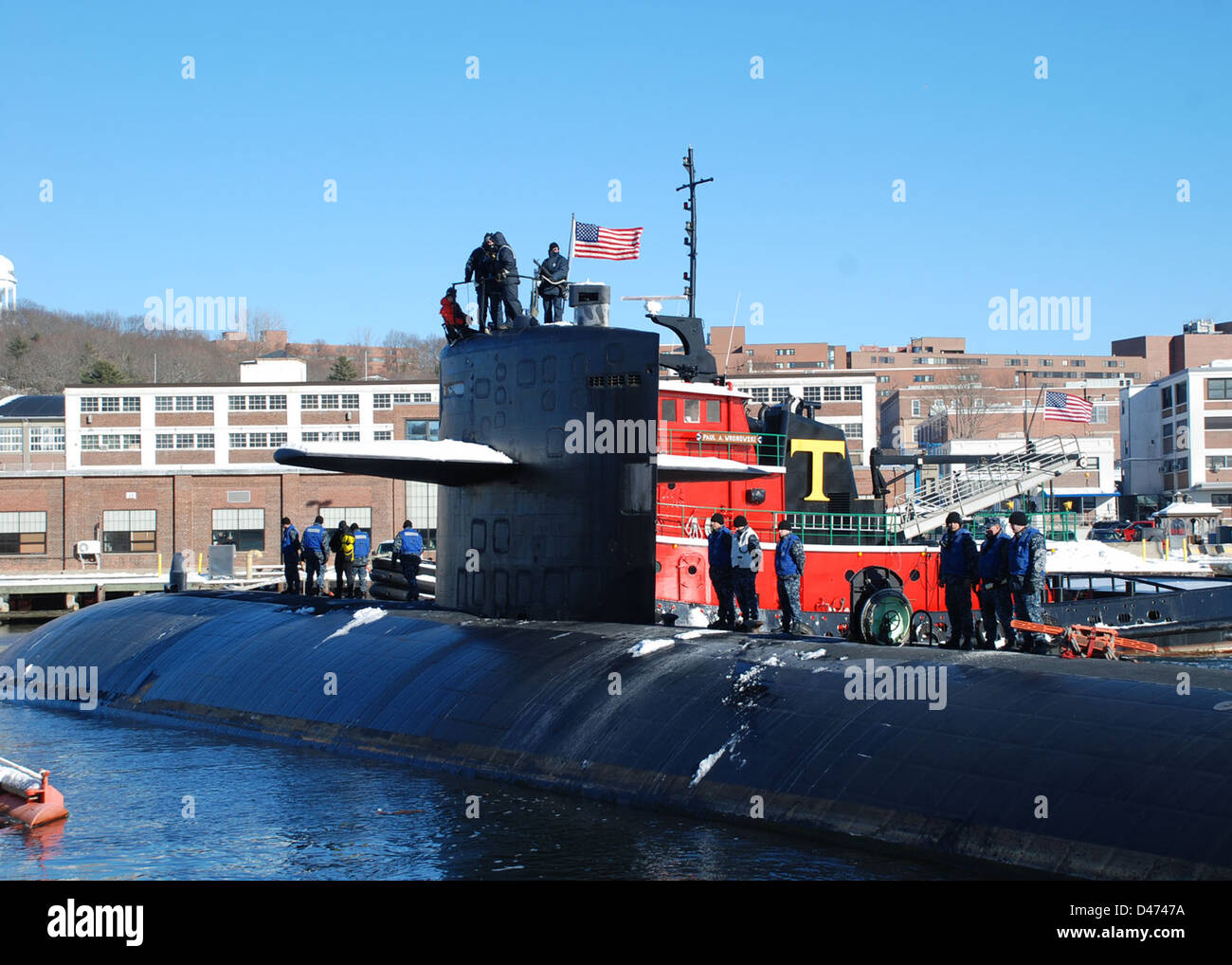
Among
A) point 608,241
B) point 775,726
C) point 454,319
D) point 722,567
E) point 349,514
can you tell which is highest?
point 608,241

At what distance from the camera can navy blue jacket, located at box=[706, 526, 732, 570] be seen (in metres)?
15.1

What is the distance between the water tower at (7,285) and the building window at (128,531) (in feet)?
295

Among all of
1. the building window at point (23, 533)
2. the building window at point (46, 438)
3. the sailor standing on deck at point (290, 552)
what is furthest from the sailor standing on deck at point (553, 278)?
the building window at point (46, 438)

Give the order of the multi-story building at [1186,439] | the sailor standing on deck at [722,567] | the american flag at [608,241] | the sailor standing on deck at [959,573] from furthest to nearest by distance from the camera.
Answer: the multi-story building at [1186,439], the american flag at [608,241], the sailor standing on deck at [722,567], the sailor standing on deck at [959,573]

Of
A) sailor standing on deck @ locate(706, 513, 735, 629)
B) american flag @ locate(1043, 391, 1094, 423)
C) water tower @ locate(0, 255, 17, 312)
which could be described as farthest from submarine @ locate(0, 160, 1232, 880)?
water tower @ locate(0, 255, 17, 312)

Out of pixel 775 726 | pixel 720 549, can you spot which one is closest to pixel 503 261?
pixel 720 549

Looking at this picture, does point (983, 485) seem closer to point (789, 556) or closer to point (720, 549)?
point (789, 556)

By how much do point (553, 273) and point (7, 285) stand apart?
128976 mm

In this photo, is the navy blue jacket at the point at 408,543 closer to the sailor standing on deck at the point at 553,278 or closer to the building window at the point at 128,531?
the sailor standing on deck at the point at 553,278

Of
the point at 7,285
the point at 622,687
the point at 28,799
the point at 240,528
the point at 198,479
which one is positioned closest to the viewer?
the point at 28,799

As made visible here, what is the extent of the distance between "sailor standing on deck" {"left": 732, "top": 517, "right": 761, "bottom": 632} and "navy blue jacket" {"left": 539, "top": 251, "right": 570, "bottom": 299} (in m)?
3.85

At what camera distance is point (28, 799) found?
10.4 meters

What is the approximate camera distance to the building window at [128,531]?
159 feet
